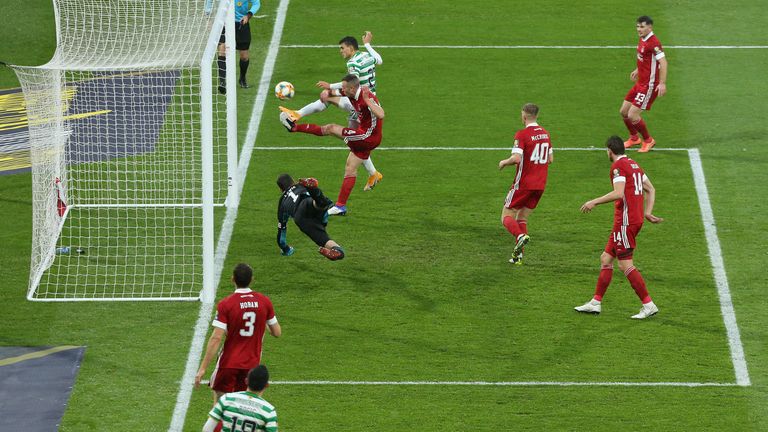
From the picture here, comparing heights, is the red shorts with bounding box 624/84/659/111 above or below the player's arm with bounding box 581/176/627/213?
below

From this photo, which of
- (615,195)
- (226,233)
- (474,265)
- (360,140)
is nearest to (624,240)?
(615,195)

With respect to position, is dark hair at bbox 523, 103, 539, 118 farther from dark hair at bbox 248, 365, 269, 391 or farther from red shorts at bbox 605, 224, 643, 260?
dark hair at bbox 248, 365, 269, 391

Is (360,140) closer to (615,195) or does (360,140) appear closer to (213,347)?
(615,195)

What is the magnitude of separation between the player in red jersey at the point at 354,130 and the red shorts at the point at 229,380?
5.83 m

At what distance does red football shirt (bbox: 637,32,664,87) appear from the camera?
19.3 m

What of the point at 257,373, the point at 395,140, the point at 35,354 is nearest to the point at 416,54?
the point at 395,140

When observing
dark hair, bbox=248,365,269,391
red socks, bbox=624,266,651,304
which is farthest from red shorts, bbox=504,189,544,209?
dark hair, bbox=248,365,269,391

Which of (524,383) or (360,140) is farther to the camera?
(360,140)

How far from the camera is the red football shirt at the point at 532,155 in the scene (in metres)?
15.5

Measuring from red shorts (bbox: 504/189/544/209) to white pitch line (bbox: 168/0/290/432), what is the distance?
11.3 feet

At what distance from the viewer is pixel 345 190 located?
1736 cm

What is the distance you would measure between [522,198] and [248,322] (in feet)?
18.0

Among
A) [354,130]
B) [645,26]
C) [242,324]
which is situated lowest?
[354,130]

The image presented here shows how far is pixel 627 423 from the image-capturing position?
1234cm
